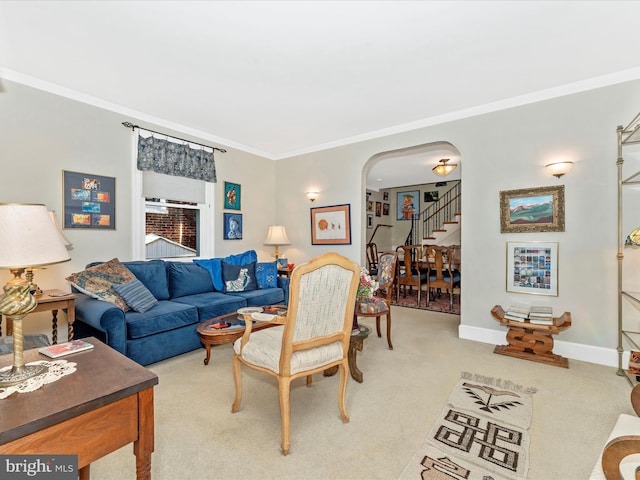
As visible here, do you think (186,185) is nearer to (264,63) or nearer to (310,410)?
(264,63)

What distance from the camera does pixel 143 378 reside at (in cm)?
110

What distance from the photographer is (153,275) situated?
3475mm

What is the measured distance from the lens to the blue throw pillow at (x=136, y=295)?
116 inches

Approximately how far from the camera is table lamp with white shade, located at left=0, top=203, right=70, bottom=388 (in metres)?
1.06

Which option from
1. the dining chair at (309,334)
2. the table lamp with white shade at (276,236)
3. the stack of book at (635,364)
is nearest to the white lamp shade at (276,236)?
the table lamp with white shade at (276,236)

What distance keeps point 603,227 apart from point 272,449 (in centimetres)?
348

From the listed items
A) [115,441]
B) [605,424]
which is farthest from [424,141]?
[115,441]

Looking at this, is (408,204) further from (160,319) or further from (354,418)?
(354,418)

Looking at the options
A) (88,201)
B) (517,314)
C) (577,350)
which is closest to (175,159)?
(88,201)

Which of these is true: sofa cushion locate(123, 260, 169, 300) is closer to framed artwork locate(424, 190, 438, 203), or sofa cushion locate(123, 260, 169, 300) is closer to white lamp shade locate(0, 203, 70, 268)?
white lamp shade locate(0, 203, 70, 268)

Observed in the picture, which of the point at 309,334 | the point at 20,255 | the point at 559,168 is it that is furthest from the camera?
the point at 559,168

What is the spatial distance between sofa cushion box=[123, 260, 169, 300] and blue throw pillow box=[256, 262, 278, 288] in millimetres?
1142

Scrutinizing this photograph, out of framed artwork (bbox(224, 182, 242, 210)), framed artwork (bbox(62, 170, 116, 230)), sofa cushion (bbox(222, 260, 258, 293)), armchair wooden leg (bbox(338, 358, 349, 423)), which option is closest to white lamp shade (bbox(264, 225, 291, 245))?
framed artwork (bbox(224, 182, 242, 210))

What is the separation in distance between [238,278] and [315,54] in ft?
8.85
